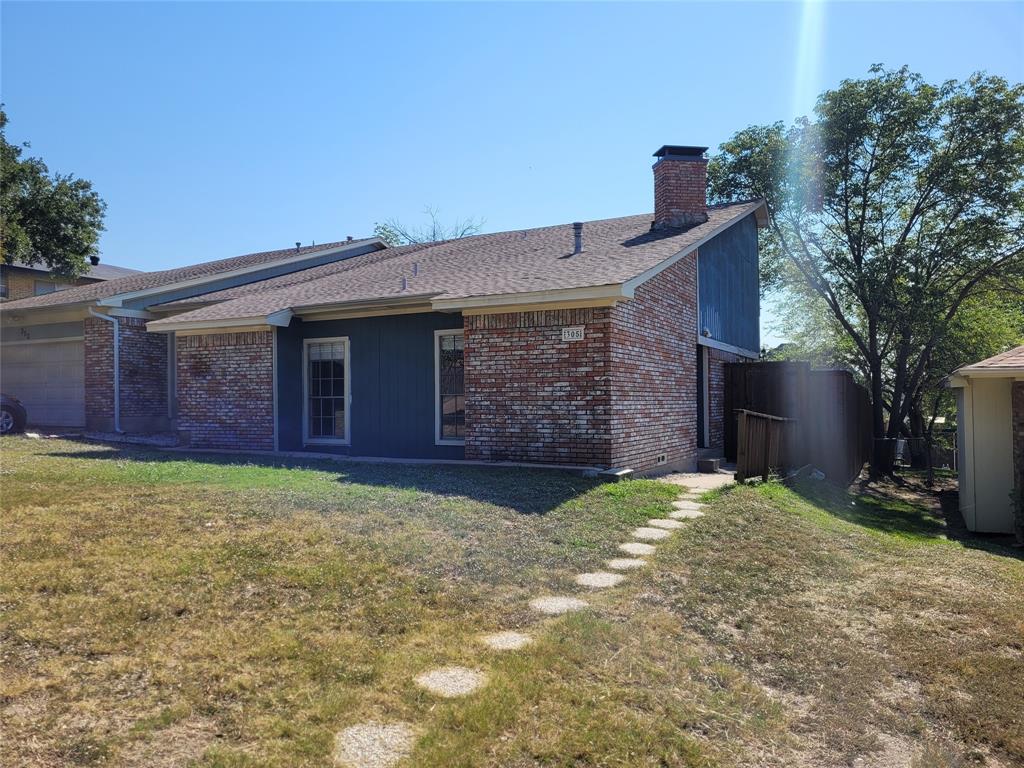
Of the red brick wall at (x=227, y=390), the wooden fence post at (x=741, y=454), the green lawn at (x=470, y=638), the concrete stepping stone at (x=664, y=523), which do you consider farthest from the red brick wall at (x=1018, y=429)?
the red brick wall at (x=227, y=390)

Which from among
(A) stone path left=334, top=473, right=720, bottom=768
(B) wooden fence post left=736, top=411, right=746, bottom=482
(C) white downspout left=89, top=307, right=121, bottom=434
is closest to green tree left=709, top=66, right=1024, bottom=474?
(B) wooden fence post left=736, top=411, right=746, bottom=482

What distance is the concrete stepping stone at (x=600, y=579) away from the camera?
4867 millimetres

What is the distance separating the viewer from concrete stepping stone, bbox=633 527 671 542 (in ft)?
20.7

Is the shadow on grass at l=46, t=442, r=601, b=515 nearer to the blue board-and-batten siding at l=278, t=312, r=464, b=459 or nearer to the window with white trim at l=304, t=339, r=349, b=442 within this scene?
the blue board-and-batten siding at l=278, t=312, r=464, b=459

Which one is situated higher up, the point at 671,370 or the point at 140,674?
the point at 671,370

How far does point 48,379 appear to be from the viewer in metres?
16.2

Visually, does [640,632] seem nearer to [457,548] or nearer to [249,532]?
[457,548]

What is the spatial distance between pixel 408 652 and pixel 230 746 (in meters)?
1.03

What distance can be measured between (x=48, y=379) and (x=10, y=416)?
7.48 feet

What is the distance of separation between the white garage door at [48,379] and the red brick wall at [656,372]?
12.8m

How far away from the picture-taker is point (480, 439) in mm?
9938

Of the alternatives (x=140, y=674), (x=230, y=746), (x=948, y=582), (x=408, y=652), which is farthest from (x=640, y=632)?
(x=948, y=582)

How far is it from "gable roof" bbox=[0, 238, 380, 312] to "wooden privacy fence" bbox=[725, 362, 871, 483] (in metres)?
11.6

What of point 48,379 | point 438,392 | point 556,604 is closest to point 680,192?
point 438,392
